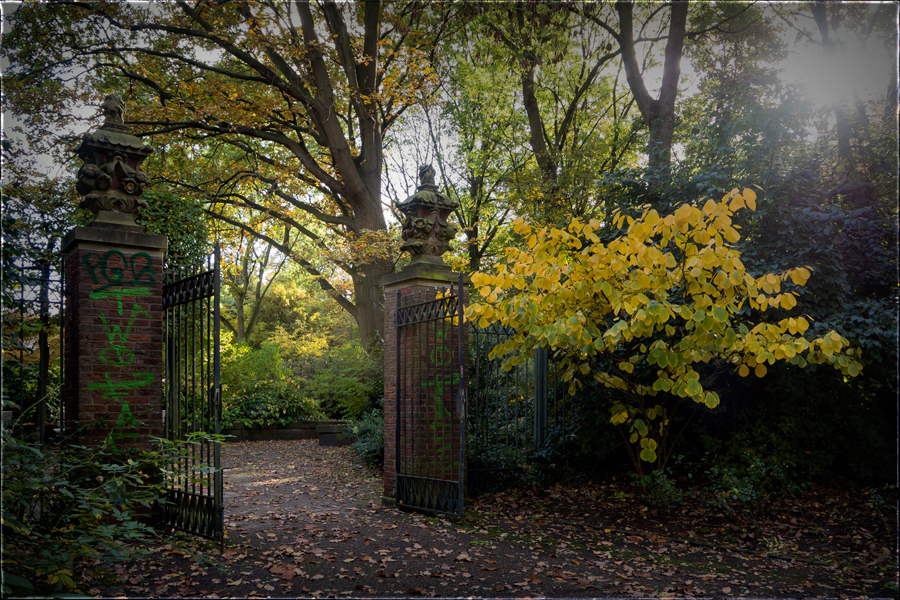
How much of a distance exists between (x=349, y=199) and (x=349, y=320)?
14196 mm

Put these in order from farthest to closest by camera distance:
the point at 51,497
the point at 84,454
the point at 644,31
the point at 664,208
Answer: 1. the point at 644,31
2. the point at 664,208
3. the point at 84,454
4. the point at 51,497

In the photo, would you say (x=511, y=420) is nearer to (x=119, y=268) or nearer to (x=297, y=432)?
(x=119, y=268)

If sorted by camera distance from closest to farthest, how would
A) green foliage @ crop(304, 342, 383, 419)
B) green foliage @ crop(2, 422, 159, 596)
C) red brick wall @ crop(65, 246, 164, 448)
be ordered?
green foliage @ crop(2, 422, 159, 596)
red brick wall @ crop(65, 246, 164, 448)
green foliage @ crop(304, 342, 383, 419)

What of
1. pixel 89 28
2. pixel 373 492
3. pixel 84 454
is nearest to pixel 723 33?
pixel 373 492

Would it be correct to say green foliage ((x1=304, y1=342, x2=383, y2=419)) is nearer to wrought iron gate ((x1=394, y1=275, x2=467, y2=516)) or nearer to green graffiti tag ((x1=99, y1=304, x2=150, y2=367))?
wrought iron gate ((x1=394, y1=275, x2=467, y2=516))

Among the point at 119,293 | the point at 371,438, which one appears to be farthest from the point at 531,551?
the point at 371,438

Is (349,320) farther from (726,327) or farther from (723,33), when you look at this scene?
(726,327)

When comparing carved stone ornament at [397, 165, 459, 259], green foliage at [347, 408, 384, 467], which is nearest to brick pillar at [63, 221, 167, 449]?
carved stone ornament at [397, 165, 459, 259]

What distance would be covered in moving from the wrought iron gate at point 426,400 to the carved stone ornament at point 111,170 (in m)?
2.94

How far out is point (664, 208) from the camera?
7348mm

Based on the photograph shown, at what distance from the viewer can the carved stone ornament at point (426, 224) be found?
6949mm

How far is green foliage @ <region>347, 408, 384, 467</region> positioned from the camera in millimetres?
9266

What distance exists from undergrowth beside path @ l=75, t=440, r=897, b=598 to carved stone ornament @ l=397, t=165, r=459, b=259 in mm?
3018

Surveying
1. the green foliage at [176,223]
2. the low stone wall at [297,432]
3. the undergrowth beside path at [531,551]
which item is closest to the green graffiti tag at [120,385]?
the undergrowth beside path at [531,551]
